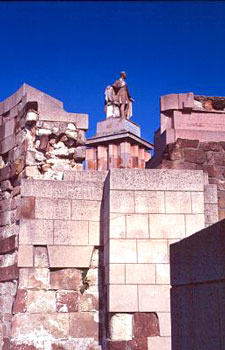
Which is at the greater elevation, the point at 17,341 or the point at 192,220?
the point at 192,220

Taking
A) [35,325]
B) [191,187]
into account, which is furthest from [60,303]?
[191,187]

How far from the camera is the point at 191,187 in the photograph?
254 inches

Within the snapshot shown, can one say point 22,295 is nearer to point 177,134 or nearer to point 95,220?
point 95,220

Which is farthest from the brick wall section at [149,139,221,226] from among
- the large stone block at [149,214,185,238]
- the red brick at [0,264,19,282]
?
the red brick at [0,264,19,282]

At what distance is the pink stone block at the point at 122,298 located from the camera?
5992 mm

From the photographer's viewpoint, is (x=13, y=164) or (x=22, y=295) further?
(x=13, y=164)

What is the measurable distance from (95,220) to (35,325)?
4.77ft

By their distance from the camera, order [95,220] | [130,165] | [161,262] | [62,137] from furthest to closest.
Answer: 1. [130,165]
2. [62,137]
3. [95,220]
4. [161,262]

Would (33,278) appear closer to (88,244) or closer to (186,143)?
(88,244)

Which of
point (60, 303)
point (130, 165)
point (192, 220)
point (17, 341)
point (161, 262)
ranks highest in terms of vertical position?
point (130, 165)

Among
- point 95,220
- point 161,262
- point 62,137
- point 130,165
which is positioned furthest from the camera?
point 130,165

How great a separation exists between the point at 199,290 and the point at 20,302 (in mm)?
3613

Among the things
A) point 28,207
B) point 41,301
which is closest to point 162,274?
point 41,301

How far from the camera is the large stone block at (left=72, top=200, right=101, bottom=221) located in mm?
6777
